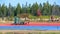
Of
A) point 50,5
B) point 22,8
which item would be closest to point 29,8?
point 22,8

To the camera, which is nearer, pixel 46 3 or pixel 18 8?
pixel 18 8

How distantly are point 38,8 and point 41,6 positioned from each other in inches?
A: 138

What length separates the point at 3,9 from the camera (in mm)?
58250

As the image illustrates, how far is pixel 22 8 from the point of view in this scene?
6116cm

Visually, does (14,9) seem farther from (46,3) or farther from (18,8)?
(46,3)

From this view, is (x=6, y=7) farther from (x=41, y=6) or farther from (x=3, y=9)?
(x=41, y=6)

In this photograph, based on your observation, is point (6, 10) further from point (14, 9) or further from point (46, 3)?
point (46, 3)

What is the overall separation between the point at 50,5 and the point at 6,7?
12.7 metres

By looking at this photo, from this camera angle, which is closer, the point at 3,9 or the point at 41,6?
the point at 3,9

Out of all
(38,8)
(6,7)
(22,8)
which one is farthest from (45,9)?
(6,7)

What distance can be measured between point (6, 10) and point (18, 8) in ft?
14.7

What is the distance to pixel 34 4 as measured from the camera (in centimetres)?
5984

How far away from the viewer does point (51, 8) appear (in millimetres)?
59906

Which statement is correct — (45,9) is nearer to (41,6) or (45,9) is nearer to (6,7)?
(41,6)
